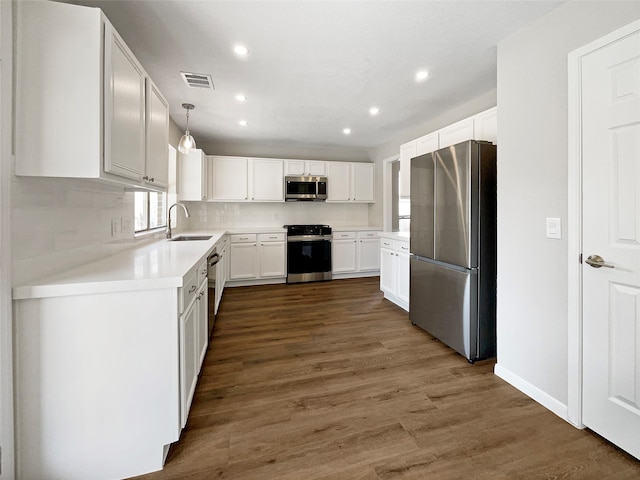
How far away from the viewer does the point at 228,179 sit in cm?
493

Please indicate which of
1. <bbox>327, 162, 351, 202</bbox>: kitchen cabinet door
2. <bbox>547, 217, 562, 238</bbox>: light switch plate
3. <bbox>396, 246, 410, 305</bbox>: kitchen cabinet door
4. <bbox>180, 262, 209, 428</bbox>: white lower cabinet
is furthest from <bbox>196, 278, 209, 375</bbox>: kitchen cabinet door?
<bbox>327, 162, 351, 202</bbox>: kitchen cabinet door

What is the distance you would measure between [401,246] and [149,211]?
299cm

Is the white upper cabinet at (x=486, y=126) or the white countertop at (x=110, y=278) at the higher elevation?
the white upper cabinet at (x=486, y=126)

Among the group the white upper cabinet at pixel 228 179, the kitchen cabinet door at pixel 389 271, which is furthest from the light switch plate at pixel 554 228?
the white upper cabinet at pixel 228 179

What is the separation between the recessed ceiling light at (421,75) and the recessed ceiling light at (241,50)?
1.51m

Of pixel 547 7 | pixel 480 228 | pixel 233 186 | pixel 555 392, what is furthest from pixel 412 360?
pixel 233 186

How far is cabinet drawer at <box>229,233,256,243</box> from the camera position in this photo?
4716mm

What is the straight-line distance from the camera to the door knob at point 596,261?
1505 mm

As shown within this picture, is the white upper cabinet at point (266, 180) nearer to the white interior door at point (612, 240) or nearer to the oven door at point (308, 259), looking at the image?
the oven door at point (308, 259)

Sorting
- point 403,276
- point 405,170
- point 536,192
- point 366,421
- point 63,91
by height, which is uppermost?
point 405,170

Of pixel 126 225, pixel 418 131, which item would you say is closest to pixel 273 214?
pixel 418 131

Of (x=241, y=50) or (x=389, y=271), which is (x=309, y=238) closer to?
(x=389, y=271)

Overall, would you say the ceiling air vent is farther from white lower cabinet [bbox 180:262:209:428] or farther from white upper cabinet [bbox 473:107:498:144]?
white upper cabinet [bbox 473:107:498:144]

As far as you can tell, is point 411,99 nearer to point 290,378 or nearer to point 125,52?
point 125,52
